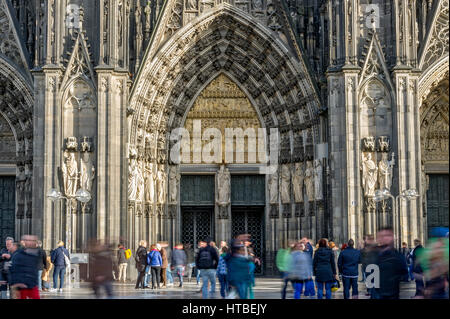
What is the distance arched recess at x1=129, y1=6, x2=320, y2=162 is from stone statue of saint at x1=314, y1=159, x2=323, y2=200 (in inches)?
40.2

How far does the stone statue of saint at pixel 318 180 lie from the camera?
1104 inches

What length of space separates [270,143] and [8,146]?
963 cm

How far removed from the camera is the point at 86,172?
26.8 m

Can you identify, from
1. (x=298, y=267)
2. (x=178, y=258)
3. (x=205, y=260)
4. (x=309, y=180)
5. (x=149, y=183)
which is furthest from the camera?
(x=149, y=183)

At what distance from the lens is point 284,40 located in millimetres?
29078

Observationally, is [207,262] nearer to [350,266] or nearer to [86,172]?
[350,266]

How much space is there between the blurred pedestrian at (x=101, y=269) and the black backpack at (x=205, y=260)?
3.10 meters

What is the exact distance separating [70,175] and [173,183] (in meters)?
4.93

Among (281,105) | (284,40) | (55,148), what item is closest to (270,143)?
(281,105)

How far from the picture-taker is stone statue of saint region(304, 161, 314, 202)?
2866 cm

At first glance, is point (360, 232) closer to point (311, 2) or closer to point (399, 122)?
point (399, 122)

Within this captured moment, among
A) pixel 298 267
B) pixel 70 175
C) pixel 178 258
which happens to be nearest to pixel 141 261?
pixel 178 258

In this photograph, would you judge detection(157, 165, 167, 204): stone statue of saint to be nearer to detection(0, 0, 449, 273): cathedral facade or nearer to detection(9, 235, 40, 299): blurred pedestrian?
detection(0, 0, 449, 273): cathedral facade

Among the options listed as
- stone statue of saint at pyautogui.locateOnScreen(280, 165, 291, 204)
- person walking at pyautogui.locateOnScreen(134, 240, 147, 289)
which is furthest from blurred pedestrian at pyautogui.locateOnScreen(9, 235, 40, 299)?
stone statue of saint at pyautogui.locateOnScreen(280, 165, 291, 204)
